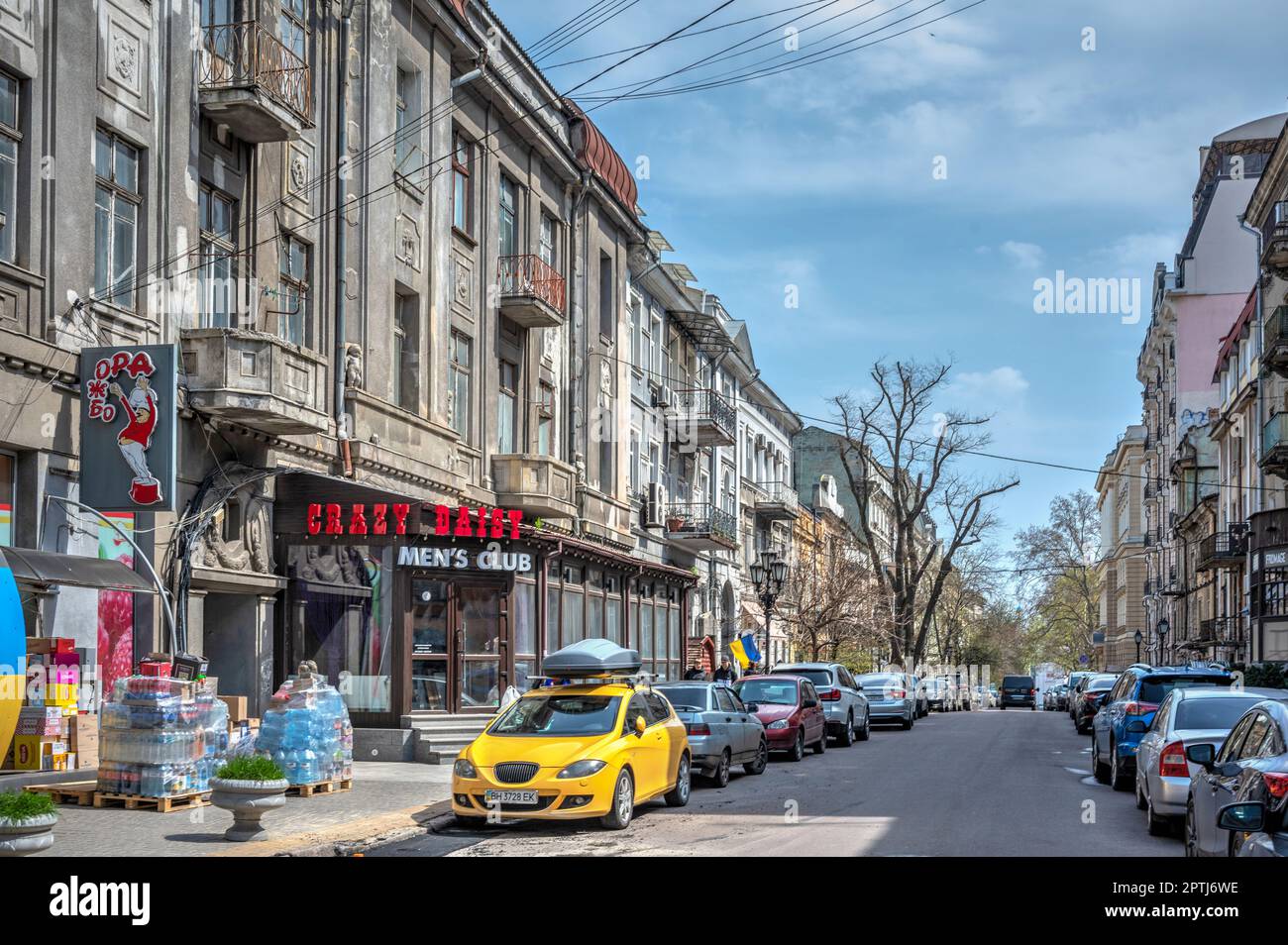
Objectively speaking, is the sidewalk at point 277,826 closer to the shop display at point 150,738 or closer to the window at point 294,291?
the shop display at point 150,738

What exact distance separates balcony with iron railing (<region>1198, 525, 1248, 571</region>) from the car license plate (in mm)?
39397

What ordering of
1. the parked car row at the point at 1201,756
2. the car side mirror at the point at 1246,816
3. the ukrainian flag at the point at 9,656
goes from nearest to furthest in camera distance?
the car side mirror at the point at 1246,816, the parked car row at the point at 1201,756, the ukrainian flag at the point at 9,656

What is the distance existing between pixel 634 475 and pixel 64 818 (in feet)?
90.2

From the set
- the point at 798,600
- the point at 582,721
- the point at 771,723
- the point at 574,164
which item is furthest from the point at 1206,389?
the point at 582,721

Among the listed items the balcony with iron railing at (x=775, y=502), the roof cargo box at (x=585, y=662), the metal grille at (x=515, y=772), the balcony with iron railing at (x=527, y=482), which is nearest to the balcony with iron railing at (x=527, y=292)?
Result: the balcony with iron railing at (x=527, y=482)

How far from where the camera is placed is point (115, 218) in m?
17.9

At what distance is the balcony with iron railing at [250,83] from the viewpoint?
19.4 metres

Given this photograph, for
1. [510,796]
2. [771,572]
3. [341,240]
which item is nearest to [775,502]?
[771,572]

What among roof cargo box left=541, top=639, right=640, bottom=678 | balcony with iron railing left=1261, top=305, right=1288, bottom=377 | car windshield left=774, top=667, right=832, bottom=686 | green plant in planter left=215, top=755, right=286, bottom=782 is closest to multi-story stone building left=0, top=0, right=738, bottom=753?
green plant in planter left=215, top=755, right=286, bottom=782

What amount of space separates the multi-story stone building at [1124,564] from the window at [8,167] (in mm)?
78242

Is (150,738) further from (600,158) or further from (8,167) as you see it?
(600,158)

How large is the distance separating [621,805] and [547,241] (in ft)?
69.0
